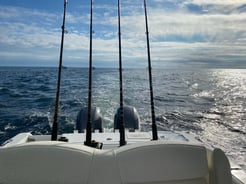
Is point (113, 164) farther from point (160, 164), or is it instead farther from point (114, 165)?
point (160, 164)

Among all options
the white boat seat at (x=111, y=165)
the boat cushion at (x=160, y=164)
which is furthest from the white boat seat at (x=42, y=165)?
the boat cushion at (x=160, y=164)

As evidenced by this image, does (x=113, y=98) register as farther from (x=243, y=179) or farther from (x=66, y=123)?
(x=243, y=179)

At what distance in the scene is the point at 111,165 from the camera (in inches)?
52.9

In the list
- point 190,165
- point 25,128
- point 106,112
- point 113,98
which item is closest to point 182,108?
point 113,98

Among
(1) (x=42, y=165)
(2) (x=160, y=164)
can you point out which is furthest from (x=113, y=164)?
(1) (x=42, y=165)

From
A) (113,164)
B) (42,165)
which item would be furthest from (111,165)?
(42,165)

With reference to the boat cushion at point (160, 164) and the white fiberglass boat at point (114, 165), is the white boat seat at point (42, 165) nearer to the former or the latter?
the white fiberglass boat at point (114, 165)

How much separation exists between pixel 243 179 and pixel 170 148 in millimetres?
928

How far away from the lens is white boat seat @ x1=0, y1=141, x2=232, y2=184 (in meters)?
1.31

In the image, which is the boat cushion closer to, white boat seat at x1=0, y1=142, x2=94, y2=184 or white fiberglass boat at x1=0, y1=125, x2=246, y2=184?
white fiberglass boat at x1=0, y1=125, x2=246, y2=184

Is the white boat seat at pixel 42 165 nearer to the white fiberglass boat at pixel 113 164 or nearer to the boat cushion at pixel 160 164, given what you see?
the white fiberglass boat at pixel 113 164

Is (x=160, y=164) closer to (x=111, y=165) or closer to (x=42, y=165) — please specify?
(x=111, y=165)

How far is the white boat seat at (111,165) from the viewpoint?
131cm

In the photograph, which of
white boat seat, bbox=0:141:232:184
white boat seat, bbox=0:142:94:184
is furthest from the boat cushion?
white boat seat, bbox=0:142:94:184
